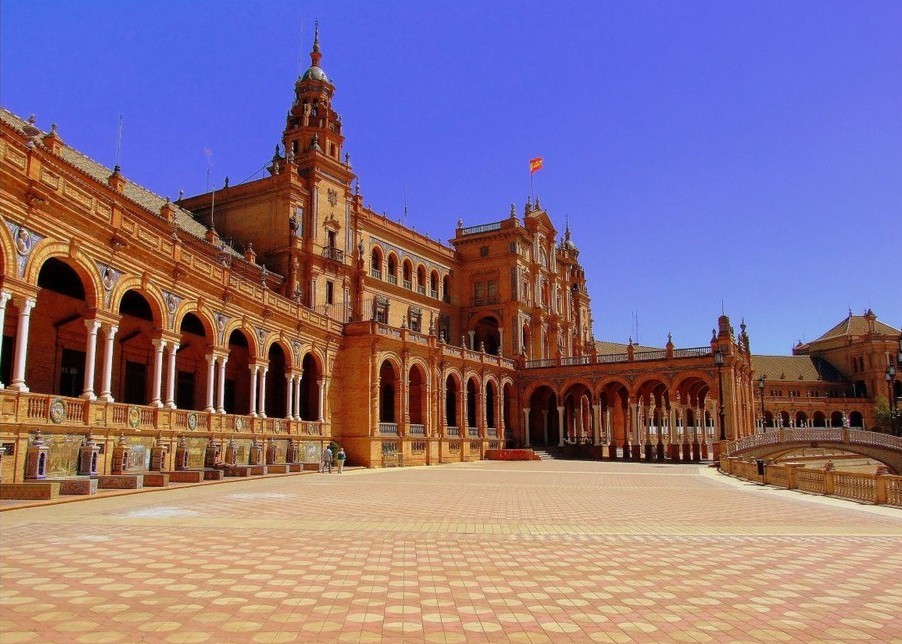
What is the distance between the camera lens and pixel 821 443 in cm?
4753

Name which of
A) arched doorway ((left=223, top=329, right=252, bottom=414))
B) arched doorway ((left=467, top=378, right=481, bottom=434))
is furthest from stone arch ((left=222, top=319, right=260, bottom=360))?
arched doorway ((left=467, top=378, right=481, bottom=434))

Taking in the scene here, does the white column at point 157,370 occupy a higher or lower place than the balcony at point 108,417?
higher

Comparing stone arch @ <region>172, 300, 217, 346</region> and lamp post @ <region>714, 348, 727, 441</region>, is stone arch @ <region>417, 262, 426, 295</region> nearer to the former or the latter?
lamp post @ <region>714, 348, 727, 441</region>

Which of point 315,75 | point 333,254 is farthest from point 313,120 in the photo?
point 333,254

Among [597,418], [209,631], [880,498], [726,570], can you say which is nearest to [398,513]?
[726,570]

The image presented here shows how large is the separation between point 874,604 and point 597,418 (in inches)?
1856

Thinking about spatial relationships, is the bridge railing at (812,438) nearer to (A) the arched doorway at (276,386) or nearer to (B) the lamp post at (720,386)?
(B) the lamp post at (720,386)

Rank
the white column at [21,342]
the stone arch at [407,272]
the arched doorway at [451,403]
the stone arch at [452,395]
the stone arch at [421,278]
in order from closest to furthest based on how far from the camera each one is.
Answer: the white column at [21,342] < the stone arch at [452,395] < the arched doorway at [451,403] < the stone arch at [407,272] < the stone arch at [421,278]

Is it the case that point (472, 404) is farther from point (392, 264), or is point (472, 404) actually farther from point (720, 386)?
point (720, 386)

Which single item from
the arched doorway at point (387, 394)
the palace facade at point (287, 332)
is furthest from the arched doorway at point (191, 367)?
the arched doorway at point (387, 394)

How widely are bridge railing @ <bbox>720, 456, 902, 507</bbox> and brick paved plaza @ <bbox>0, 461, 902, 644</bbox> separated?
291 centimetres

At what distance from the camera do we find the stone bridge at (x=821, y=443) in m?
46.1

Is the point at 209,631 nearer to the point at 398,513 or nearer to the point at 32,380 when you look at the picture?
the point at 398,513

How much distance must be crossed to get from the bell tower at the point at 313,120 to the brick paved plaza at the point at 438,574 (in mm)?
34201
